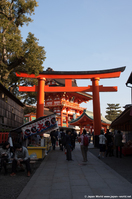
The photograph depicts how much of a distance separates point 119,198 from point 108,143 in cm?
800

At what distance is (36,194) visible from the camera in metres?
4.25

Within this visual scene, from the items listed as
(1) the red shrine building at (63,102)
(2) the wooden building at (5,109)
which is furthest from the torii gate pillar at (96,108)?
(1) the red shrine building at (63,102)

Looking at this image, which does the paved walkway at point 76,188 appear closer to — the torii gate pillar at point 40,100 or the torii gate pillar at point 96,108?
the torii gate pillar at point 96,108

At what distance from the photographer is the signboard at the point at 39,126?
9555 mm

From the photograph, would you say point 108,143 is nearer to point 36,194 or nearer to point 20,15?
point 36,194

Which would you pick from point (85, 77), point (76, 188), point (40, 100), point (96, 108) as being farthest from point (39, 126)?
point (85, 77)

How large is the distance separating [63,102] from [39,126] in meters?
23.7

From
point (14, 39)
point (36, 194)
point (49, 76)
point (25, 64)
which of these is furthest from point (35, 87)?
point (36, 194)

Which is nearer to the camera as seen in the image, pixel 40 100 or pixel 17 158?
pixel 17 158

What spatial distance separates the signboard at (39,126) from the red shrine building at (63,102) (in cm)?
2247

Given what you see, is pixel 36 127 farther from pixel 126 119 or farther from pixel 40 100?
pixel 40 100

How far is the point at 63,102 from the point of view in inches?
1315

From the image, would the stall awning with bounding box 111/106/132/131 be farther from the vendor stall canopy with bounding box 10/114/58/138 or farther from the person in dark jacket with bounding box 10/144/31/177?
the person in dark jacket with bounding box 10/144/31/177

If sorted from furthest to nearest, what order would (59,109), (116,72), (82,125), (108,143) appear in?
(59,109), (82,125), (116,72), (108,143)
